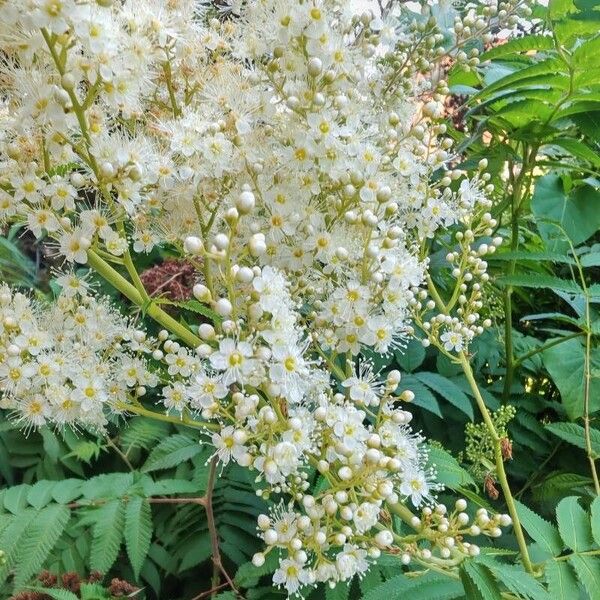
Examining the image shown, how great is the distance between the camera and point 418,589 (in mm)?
776

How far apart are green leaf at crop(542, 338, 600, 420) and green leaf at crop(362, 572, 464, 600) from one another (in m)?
0.42

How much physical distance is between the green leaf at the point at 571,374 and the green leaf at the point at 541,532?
0.86 feet

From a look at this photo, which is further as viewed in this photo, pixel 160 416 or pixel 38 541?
pixel 38 541

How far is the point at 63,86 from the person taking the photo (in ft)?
1.85

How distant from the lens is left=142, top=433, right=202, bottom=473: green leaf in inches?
45.1

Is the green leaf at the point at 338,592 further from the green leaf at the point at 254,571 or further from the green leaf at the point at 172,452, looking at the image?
the green leaf at the point at 172,452

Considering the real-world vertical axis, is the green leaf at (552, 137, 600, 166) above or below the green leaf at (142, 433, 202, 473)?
above

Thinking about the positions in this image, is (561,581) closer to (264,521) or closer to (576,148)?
(264,521)

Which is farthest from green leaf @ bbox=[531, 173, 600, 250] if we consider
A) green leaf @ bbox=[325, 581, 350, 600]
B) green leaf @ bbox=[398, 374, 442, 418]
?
green leaf @ bbox=[325, 581, 350, 600]

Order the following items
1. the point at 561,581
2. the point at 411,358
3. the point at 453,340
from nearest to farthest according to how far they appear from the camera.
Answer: the point at 561,581 < the point at 453,340 < the point at 411,358

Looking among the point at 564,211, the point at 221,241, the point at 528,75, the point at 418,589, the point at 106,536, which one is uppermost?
the point at 528,75

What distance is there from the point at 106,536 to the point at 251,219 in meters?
0.61

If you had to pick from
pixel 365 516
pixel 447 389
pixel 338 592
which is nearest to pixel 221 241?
pixel 365 516

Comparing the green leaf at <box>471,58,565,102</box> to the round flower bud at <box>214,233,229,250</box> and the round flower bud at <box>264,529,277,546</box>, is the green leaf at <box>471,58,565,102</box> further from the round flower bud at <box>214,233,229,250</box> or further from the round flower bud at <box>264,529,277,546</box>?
the round flower bud at <box>264,529,277,546</box>
